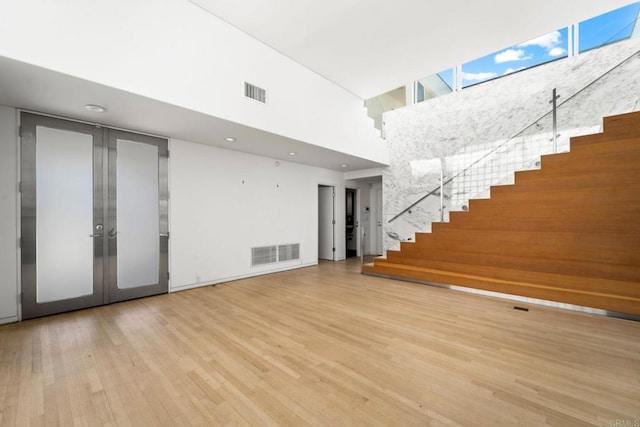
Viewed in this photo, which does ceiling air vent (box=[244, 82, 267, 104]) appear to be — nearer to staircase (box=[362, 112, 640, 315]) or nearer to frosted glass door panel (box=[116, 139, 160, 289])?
frosted glass door panel (box=[116, 139, 160, 289])

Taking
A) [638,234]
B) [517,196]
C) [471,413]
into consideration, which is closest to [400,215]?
[517,196]

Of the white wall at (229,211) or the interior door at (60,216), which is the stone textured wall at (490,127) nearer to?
the white wall at (229,211)

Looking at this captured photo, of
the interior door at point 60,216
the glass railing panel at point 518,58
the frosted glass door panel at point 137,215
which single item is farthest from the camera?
the glass railing panel at point 518,58

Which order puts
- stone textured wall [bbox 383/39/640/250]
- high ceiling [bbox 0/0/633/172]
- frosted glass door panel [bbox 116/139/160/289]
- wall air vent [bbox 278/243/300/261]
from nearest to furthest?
1. high ceiling [bbox 0/0/633/172]
2. frosted glass door panel [bbox 116/139/160/289]
3. stone textured wall [bbox 383/39/640/250]
4. wall air vent [bbox 278/243/300/261]

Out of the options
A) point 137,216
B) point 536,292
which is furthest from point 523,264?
point 137,216

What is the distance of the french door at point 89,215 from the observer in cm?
355

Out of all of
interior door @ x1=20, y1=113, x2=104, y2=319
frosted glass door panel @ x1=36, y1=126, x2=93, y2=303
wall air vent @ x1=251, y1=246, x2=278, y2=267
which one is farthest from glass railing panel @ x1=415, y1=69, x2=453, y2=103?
frosted glass door panel @ x1=36, y1=126, x2=93, y2=303

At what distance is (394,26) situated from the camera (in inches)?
163

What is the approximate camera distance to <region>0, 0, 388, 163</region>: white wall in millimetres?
2467

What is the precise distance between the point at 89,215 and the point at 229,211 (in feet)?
7.39

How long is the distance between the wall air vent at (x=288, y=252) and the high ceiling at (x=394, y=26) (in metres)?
4.18

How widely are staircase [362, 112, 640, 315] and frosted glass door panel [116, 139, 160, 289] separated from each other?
529cm

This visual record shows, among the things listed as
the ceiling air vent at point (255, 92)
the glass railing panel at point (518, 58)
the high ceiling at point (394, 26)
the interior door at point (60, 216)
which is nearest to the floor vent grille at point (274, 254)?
the interior door at point (60, 216)

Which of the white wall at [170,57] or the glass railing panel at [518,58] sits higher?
the glass railing panel at [518,58]
